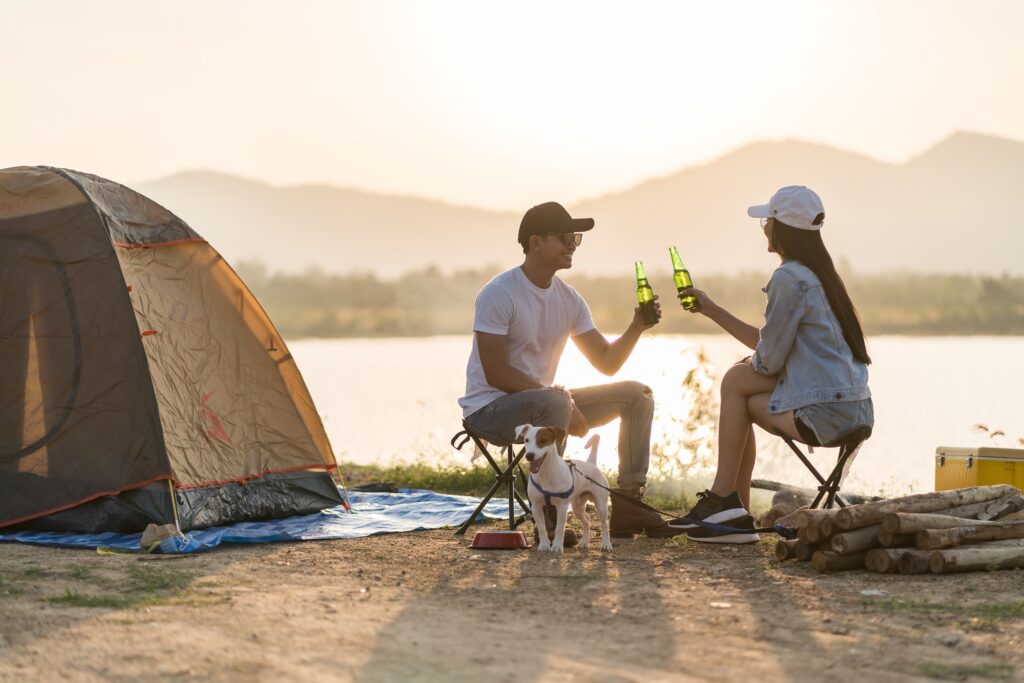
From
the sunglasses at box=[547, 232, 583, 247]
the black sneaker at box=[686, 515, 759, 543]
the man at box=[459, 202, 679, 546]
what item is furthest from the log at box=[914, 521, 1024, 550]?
the sunglasses at box=[547, 232, 583, 247]

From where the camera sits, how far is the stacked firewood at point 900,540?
5.27 meters

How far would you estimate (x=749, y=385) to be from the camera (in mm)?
5801

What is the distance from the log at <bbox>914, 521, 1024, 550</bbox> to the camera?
5289 mm

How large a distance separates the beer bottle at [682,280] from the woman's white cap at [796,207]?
19.6 inches

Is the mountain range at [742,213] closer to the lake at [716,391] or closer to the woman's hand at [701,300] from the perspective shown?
the lake at [716,391]

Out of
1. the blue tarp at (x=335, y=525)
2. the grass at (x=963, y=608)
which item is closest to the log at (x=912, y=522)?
the grass at (x=963, y=608)

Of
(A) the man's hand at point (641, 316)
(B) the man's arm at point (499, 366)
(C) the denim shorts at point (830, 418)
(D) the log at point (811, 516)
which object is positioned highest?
(A) the man's hand at point (641, 316)

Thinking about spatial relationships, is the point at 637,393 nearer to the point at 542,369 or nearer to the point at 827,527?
the point at 542,369

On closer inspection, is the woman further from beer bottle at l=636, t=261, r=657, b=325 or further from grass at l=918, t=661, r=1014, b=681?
grass at l=918, t=661, r=1014, b=681

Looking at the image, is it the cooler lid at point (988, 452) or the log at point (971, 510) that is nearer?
the log at point (971, 510)

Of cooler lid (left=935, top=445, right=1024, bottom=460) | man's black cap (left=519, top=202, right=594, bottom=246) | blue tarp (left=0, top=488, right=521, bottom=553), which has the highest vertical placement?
man's black cap (left=519, top=202, right=594, bottom=246)

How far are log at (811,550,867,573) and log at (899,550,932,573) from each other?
0.18 metres

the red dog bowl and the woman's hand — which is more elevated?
the woman's hand

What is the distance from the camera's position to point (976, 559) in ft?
17.3
